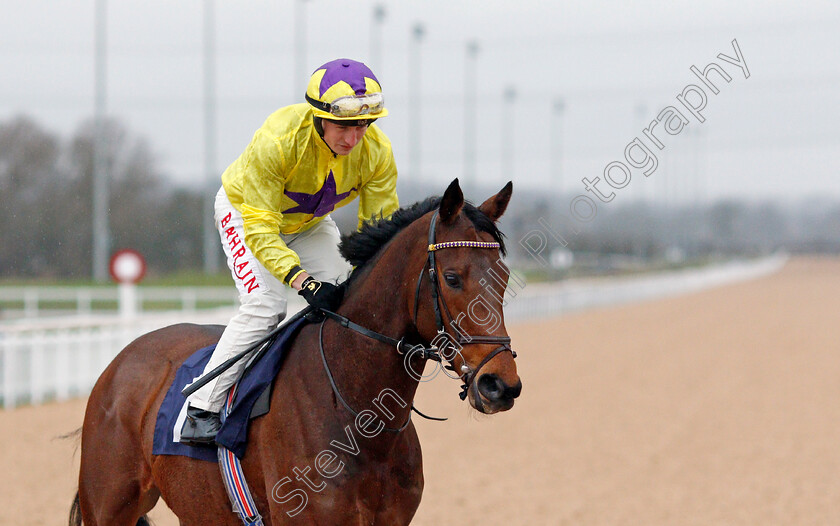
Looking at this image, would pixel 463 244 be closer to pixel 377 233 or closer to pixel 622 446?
pixel 377 233

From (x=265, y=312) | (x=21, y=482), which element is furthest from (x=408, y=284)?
(x=21, y=482)

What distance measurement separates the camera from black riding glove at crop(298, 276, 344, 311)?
10.8 feet

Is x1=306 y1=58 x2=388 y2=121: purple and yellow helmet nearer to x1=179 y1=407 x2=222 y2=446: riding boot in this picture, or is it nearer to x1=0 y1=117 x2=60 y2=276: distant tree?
x1=179 y1=407 x2=222 y2=446: riding boot

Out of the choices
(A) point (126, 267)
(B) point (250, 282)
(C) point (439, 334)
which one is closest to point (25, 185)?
(A) point (126, 267)

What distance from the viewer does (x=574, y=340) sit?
63.7ft

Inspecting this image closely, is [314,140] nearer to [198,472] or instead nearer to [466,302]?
[466,302]

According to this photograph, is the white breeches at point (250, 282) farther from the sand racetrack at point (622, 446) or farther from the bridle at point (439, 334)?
the sand racetrack at point (622, 446)

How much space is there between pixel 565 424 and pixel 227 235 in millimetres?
6912

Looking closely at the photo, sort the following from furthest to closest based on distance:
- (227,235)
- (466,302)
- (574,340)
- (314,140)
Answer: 1. (574,340)
2. (227,235)
3. (314,140)
4. (466,302)

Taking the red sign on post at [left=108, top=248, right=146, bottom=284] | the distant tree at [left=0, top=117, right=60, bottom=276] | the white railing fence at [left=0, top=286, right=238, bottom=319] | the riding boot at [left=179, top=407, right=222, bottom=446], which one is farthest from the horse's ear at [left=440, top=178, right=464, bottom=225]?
the white railing fence at [left=0, top=286, right=238, bottom=319]

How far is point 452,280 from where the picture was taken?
114 inches

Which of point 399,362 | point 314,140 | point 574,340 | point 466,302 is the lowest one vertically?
point 574,340

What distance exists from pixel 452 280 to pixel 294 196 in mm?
976

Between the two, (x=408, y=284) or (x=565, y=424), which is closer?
(x=408, y=284)
